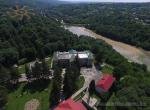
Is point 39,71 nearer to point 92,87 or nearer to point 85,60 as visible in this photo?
point 92,87

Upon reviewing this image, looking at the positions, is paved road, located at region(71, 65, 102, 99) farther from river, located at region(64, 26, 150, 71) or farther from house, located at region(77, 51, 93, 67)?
river, located at region(64, 26, 150, 71)

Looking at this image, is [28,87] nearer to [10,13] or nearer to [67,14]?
[10,13]

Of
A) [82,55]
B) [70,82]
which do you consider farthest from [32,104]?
[82,55]

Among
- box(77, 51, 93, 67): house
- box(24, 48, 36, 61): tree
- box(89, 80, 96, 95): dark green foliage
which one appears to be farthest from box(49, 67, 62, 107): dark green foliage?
box(24, 48, 36, 61): tree

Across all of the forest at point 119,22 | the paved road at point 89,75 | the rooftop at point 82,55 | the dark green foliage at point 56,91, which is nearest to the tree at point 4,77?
the dark green foliage at point 56,91

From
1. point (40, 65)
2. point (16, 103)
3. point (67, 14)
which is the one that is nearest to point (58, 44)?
point (40, 65)

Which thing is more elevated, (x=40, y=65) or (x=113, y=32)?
(x=40, y=65)
